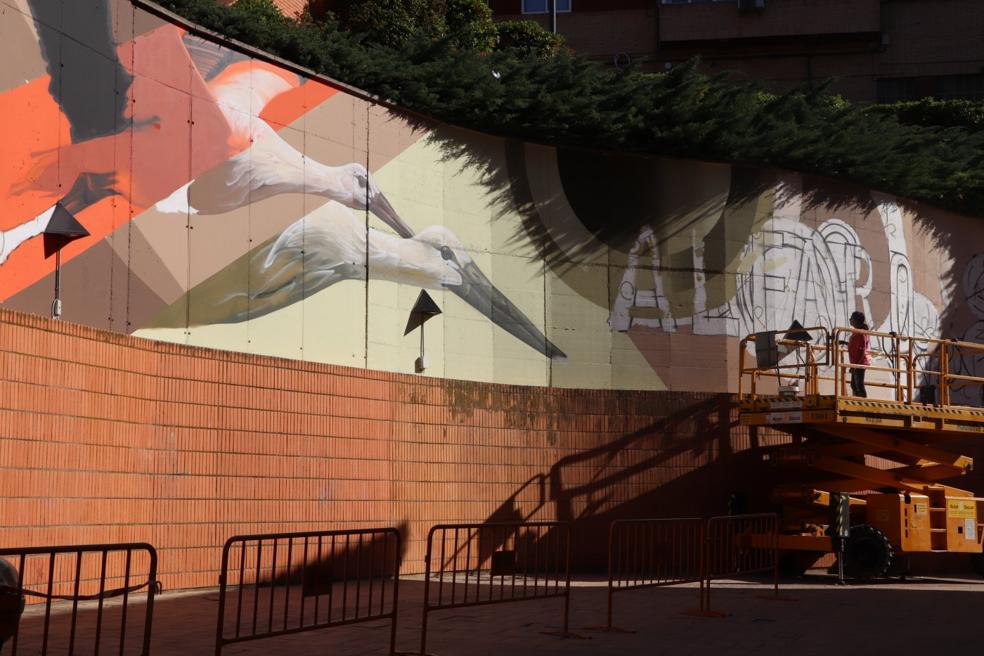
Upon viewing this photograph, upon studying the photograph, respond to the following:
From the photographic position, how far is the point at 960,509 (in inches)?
795

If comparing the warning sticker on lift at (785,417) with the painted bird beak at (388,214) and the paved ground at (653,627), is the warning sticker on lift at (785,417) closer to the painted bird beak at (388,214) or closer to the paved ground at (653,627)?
the paved ground at (653,627)

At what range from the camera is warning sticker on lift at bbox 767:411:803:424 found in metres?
19.2

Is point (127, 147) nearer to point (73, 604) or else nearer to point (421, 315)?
point (421, 315)

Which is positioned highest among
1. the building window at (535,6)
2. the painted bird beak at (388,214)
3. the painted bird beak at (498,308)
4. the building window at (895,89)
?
the building window at (535,6)

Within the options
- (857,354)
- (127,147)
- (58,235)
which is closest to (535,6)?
(857,354)

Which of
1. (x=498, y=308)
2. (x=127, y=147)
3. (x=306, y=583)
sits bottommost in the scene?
(x=306, y=583)

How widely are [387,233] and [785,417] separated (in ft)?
22.2

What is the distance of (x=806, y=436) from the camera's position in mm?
20516

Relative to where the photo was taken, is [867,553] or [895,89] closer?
[867,553]

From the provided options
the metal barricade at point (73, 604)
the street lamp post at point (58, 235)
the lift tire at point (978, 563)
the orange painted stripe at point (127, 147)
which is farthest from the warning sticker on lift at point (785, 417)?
the street lamp post at point (58, 235)

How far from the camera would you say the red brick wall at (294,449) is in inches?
511

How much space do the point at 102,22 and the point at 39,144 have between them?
2.03m

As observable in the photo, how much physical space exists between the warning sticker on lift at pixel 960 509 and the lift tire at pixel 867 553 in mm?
1402

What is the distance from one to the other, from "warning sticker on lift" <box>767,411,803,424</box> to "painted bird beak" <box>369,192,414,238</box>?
634 centimetres
